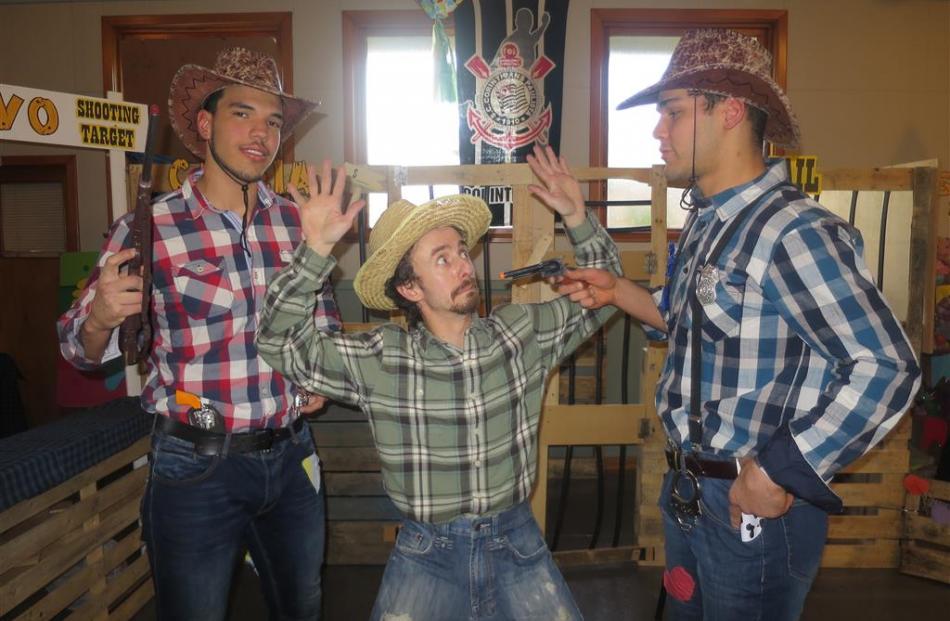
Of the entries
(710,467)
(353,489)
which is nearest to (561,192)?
(710,467)

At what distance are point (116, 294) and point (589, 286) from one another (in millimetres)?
1241

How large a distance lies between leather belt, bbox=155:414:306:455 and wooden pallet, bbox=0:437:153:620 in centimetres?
80

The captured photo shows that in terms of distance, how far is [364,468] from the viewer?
3.37m

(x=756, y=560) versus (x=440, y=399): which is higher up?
(x=440, y=399)

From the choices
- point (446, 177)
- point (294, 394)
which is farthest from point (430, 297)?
point (446, 177)

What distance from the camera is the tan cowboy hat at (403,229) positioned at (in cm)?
167

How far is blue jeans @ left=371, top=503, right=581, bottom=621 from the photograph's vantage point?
1.56 metres

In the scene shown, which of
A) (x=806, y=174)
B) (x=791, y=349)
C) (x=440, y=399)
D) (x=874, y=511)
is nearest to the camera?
(x=791, y=349)

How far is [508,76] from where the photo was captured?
4.77m

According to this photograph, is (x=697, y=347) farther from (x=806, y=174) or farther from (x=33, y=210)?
(x=33, y=210)

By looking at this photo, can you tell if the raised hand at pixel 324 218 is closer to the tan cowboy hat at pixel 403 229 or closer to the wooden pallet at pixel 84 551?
the tan cowboy hat at pixel 403 229

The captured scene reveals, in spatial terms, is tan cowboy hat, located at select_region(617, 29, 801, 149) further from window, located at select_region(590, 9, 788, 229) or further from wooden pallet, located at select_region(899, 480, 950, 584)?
window, located at select_region(590, 9, 788, 229)

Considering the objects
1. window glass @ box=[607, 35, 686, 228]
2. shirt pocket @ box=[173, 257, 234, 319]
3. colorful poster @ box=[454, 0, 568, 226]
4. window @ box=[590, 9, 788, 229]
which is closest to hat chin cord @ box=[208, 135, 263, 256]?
shirt pocket @ box=[173, 257, 234, 319]

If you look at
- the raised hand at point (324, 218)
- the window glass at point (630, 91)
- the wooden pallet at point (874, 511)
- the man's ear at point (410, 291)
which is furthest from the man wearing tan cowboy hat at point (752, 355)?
the window glass at point (630, 91)
